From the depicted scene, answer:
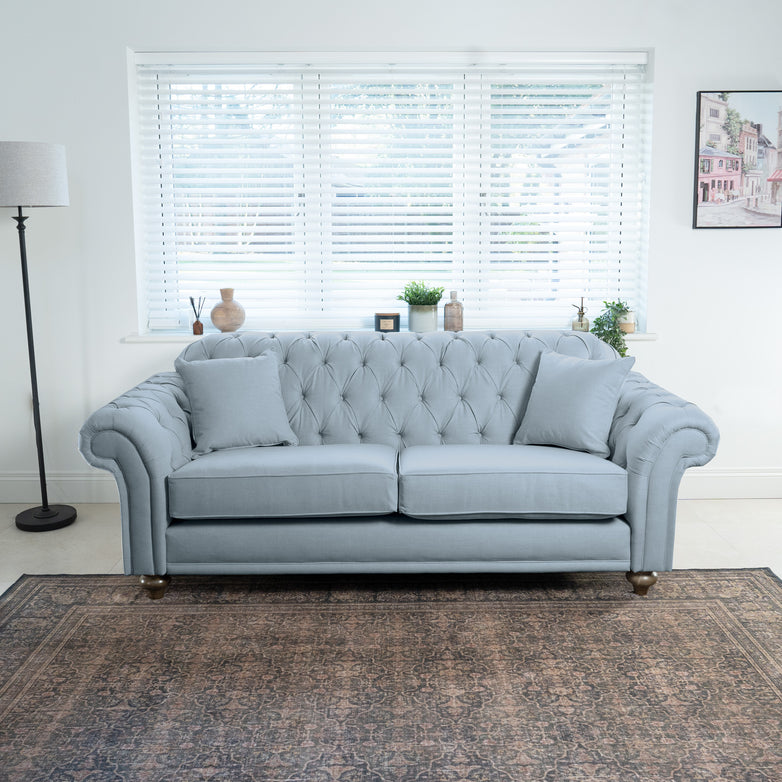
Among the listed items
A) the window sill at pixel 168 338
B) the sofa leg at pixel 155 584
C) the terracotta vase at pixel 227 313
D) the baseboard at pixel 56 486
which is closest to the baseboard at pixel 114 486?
the baseboard at pixel 56 486

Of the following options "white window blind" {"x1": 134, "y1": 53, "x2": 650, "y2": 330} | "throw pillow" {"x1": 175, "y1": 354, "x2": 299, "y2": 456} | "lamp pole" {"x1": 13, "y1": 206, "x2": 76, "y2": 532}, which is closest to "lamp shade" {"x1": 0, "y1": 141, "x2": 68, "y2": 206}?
"lamp pole" {"x1": 13, "y1": 206, "x2": 76, "y2": 532}

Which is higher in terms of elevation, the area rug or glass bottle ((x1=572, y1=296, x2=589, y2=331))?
glass bottle ((x1=572, y1=296, x2=589, y2=331))

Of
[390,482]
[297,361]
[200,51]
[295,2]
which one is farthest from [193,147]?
[390,482]

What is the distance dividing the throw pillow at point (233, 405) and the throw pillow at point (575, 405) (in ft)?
3.27

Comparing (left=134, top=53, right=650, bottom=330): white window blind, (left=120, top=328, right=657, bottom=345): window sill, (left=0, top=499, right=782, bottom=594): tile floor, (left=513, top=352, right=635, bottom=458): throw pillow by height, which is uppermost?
(left=134, top=53, right=650, bottom=330): white window blind

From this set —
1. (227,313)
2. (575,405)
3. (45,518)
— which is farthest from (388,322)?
(45,518)

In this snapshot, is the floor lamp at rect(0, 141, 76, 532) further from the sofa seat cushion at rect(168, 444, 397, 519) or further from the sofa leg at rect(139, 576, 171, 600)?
the sofa seat cushion at rect(168, 444, 397, 519)

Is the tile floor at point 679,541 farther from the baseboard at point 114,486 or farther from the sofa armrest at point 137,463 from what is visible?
the sofa armrest at point 137,463

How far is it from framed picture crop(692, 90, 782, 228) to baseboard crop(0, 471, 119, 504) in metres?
3.28

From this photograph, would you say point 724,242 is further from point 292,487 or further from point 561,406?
point 292,487

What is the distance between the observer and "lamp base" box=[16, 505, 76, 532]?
3.69m

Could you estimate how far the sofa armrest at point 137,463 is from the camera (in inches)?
108

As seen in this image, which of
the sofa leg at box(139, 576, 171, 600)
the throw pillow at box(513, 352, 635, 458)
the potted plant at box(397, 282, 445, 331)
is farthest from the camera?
the potted plant at box(397, 282, 445, 331)

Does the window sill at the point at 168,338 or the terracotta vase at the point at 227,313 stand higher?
the terracotta vase at the point at 227,313
